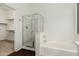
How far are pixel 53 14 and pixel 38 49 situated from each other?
130cm

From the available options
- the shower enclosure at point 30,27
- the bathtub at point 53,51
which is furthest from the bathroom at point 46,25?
the bathtub at point 53,51

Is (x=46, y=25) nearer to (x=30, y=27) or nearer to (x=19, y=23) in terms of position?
(x=30, y=27)

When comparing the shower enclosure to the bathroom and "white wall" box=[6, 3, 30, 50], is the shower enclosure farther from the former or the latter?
"white wall" box=[6, 3, 30, 50]

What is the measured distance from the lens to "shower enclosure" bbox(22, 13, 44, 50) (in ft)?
8.94

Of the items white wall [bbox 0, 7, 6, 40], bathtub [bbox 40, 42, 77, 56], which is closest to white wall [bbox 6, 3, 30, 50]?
white wall [bbox 0, 7, 6, 40]

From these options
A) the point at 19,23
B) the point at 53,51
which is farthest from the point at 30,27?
the point at 53,51

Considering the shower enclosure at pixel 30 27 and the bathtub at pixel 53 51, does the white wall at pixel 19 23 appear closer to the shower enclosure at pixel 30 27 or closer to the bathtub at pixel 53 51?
the shower enclosure at pixel 30 27

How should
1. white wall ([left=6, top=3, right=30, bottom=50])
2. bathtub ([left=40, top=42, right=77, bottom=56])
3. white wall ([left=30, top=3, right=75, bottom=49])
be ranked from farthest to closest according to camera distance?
1. white wall ([left=30, top=3, right=75, bottom=49])
2. white wall ([left=6, top=3, right=30, bottom=50])
3. bathtub ([left=40, top=42, right=77, bottom=56])

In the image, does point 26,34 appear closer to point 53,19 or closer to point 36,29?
point 36,29

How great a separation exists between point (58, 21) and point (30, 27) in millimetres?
977

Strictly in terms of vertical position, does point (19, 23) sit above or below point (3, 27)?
above

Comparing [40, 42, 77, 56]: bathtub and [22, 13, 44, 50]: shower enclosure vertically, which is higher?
[22, 13, 44, 50]: shower enclosure

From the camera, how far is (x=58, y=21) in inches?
113

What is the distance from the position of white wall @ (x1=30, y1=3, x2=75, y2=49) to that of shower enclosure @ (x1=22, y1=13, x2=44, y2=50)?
199 millimetres
